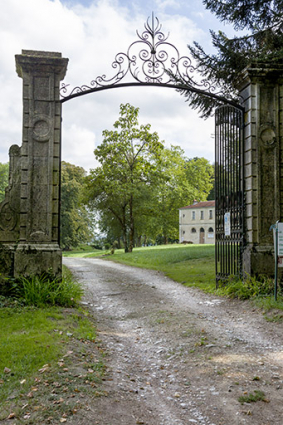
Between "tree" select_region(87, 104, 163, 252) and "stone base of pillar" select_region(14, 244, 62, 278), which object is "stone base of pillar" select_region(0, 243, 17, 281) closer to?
"stone base of pillar" select_region(14, 244, 62, 278)

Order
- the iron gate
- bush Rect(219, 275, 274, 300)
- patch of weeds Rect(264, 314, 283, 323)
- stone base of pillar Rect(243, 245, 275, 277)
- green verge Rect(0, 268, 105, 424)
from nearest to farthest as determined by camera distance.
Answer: green verge Rect(0, 268, 105, 424)
patch of weeds Rect(264, 314, 283, 323)
bush Rect(219, 275, 274, 300)
stone base of pillar Rect(243, 245, 275, 277)
the iron gate

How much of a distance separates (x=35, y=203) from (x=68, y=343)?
369cm

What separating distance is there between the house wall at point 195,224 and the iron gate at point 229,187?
47181 mm

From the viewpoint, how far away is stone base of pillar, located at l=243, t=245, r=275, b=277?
350 inches

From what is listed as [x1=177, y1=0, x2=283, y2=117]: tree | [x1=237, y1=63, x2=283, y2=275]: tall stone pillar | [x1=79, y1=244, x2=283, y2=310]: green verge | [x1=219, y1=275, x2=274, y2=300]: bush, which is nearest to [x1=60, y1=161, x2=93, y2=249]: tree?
[x1=79, y1=244, x2=283, y2=310]: green verge

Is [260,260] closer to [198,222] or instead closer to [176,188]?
[176,188]

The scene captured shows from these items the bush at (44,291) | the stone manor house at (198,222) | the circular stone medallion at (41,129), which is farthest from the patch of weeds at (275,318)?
the stone manor house at (198,222)

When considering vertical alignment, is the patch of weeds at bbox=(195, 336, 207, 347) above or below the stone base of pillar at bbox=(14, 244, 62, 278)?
below

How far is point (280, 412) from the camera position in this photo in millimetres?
3658

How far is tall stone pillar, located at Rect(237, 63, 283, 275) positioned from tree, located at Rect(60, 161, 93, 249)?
29.5 meters

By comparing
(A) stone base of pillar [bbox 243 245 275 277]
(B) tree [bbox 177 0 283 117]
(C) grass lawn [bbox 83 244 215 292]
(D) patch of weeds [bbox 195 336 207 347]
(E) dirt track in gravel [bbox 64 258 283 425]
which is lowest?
(E) dirt track in gravel [bbox 64 258 283 425]

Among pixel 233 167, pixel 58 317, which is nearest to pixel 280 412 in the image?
pixel 58 317

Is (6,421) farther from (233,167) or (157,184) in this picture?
(157,184)

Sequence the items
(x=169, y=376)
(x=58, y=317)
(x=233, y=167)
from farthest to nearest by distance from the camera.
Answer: (x=233, y=167) → (x=58, y=317) → (x=169, y=376)
